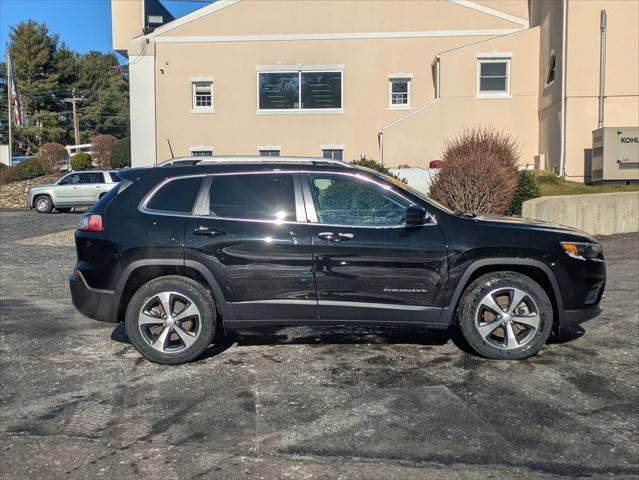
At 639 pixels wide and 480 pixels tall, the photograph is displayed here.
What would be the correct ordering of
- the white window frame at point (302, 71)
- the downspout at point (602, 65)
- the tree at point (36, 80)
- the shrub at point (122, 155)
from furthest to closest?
the tree at point (36, 80)
the shrub at point (122, 155)
the white window frame at point (302, 71)
the downspout at point (602, 65)

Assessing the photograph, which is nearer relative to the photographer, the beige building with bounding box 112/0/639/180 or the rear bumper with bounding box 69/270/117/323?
the rear bumper with bounding box 69/270/117/323

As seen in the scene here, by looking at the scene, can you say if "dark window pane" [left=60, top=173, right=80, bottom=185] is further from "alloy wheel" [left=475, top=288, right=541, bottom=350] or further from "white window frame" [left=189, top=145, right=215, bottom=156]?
"alloy wheel" [left=475, top=288, right=541, bottom=350]

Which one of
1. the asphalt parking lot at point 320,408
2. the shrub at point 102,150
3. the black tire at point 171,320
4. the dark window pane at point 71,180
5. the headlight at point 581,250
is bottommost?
the asphalt parking lot at point 320,408

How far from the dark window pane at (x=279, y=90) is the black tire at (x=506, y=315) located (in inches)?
854

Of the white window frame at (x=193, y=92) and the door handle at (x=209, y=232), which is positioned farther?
the white window frame at (x=193, y=92)

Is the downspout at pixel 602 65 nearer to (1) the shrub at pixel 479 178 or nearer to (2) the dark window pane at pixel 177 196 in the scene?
(1) the shrub at pixel 479 178

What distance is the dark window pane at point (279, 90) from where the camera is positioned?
26.0 m

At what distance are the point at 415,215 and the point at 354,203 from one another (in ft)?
1.84

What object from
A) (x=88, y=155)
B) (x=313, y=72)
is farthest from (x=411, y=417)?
(x=88, y=155)

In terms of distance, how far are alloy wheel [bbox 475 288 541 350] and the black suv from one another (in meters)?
0.01

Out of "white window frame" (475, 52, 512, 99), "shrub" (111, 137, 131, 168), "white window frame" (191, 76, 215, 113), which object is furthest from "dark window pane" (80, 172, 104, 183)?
"white window frame" (475, 52, 512, 99)

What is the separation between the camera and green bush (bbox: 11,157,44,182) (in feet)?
108

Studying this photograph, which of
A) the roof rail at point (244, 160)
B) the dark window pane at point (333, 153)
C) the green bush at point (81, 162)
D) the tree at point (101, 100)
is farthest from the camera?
the tree at point (101, 100)

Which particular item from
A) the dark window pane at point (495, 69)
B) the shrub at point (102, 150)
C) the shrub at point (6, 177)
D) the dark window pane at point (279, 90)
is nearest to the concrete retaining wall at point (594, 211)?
the dark window pane at point (495, 69)
